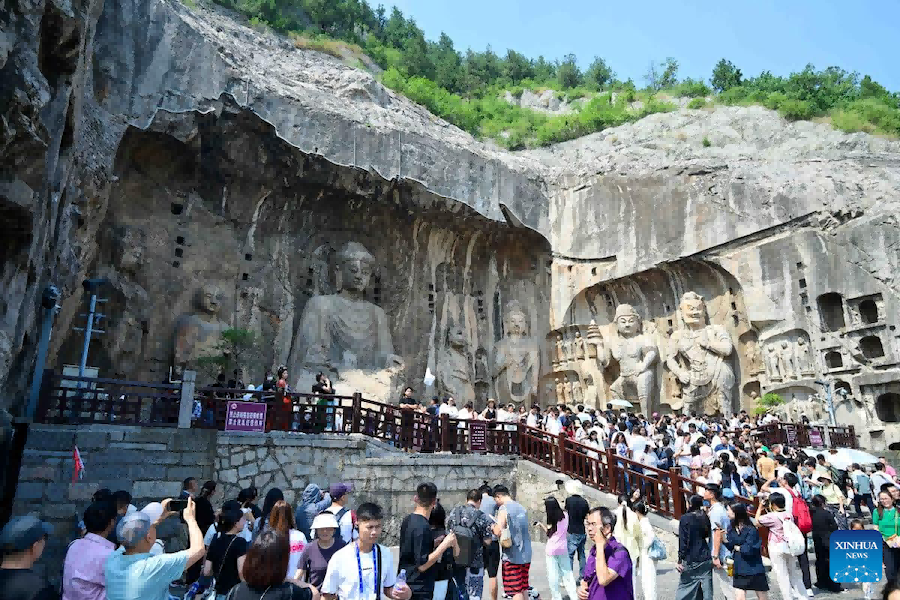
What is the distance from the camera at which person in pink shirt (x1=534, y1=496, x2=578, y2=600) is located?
18.2 ft

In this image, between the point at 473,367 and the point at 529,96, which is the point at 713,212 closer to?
the point at 473,367

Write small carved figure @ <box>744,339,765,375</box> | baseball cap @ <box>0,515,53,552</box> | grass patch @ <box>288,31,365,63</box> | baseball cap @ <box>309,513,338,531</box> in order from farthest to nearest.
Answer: grass patch @ <box>288,31,365,63</box>
small carved figure @ <box>744,339,765,375</box>
baseball cap @ <box>309,513,338,531</box>
baseball cap @ <box>0,515,53,552</box>

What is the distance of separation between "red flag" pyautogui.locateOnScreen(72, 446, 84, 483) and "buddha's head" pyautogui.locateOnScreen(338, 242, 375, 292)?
28.8 feet

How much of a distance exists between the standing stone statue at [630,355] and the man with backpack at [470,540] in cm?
1322

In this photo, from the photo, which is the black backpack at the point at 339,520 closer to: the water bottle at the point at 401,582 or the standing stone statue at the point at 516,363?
the water bottle at the point at 401,582

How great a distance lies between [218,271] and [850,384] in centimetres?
1447

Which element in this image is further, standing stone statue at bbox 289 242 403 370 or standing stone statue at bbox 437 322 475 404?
standing stone statue at bbox 437 322 475 404

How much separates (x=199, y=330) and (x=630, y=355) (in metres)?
10.8

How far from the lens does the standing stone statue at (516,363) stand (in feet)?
58.8

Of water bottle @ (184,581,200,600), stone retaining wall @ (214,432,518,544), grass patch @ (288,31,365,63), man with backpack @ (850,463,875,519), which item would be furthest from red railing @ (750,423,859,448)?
grass patch @ (288,31,365,63)

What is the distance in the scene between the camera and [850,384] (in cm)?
1522

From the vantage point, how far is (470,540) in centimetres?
415

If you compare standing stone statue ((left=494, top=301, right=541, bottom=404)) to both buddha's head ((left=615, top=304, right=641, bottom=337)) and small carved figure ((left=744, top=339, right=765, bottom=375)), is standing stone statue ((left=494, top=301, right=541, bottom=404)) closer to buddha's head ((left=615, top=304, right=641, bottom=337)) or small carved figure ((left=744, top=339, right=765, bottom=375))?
buddha's head ((left=615, top=304, right=641, bottom=337))

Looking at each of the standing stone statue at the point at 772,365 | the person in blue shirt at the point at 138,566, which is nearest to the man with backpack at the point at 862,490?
the standing stone statue at the point at 772,365
